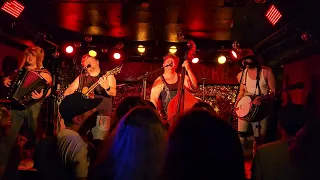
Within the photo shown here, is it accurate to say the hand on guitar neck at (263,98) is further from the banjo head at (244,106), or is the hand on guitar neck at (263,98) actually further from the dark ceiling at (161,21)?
the dark ceiling at (161,21)

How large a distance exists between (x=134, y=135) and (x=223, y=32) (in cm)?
855

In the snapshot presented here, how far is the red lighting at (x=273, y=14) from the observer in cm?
682

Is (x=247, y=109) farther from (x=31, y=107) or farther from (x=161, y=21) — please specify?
(x=31, y=107)

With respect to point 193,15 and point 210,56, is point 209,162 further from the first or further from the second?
point 210,56

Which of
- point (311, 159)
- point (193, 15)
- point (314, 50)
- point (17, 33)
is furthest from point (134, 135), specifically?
point (17, 33)

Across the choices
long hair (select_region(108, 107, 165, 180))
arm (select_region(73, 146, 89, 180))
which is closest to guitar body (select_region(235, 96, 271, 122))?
arm (select_region(73, 146, 89, 180))

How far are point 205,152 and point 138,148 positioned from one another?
2.33 ft

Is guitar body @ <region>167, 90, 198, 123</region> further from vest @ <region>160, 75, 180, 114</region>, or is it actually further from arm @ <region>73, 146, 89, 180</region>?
arm @ <region>73, 146, 89, 180</region>

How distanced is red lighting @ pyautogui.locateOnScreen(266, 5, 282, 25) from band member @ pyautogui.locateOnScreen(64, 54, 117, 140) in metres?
4.09

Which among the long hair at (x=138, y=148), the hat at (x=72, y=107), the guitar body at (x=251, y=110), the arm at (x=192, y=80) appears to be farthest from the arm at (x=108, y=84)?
the long hair at (x=138, y=148)

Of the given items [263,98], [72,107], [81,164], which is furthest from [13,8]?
[263,98]

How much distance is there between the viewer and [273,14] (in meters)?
6.92

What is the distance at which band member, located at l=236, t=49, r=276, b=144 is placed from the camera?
6.99 metres

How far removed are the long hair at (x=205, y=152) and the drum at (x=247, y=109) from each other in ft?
17.9
